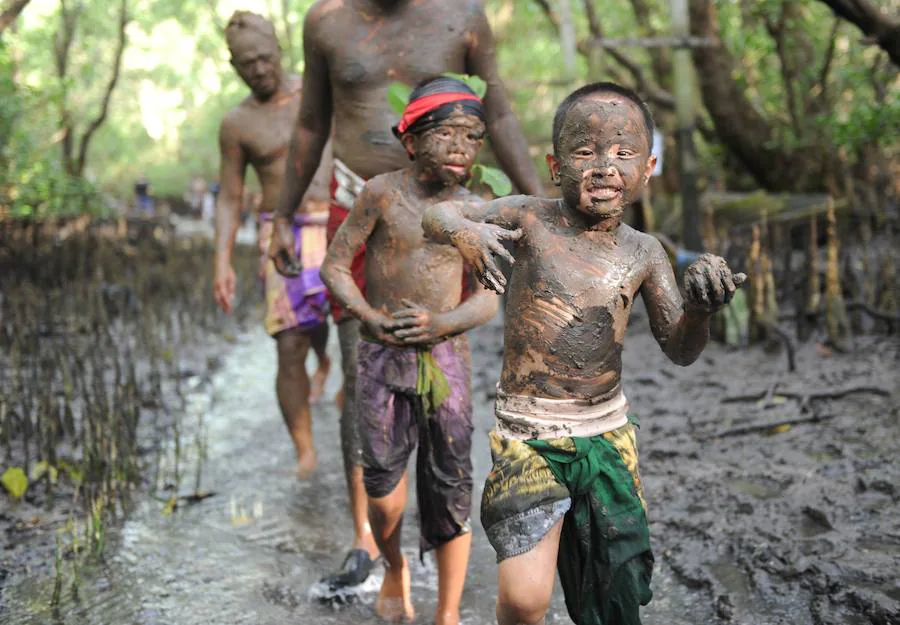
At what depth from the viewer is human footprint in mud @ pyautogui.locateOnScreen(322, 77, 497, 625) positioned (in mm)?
3096

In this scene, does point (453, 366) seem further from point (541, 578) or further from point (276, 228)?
point (276, 228)

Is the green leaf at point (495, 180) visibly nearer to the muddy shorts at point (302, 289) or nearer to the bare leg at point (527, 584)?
the bare leg at point (527, 584)

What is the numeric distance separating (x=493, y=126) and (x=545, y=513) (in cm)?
195

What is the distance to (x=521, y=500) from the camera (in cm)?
240

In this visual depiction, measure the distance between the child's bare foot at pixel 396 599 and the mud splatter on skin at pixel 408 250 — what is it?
0.89 metres

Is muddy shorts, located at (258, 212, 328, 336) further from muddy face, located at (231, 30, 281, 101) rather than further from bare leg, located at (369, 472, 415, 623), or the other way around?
bare leg, located at (369, 472, 415, 623)

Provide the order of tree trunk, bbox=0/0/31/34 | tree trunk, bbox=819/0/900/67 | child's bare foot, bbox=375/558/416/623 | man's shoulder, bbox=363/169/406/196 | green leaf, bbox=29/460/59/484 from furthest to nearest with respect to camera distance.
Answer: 1. tree trunk, bbox=819/0/900/67
2. green leaf, bbox=29/460/59/484
3. tree trunk, bbox=0/0/31/34
4. child's bare foot, bbox=375/558/416/623
5. man's shoulder, bbox=363/169/406/196

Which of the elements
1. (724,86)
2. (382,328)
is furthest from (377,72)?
(724,86)

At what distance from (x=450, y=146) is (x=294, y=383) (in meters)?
2.24

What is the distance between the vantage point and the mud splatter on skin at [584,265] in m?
2.42

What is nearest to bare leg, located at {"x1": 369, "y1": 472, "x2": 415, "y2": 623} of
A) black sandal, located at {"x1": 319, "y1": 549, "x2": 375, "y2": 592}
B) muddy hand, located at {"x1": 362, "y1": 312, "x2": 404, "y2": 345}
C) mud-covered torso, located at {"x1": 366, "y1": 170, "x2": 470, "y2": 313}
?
black sandal, located at {"x1": 319, "y1": 549, "x2": 375, "y2": 592}

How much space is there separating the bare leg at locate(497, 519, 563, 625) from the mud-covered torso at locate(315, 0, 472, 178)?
1.85 metres

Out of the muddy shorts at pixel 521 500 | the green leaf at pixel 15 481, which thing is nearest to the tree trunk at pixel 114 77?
the green leaf at pixel 15 481

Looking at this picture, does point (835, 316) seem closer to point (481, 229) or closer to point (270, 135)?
point (270, 135)
